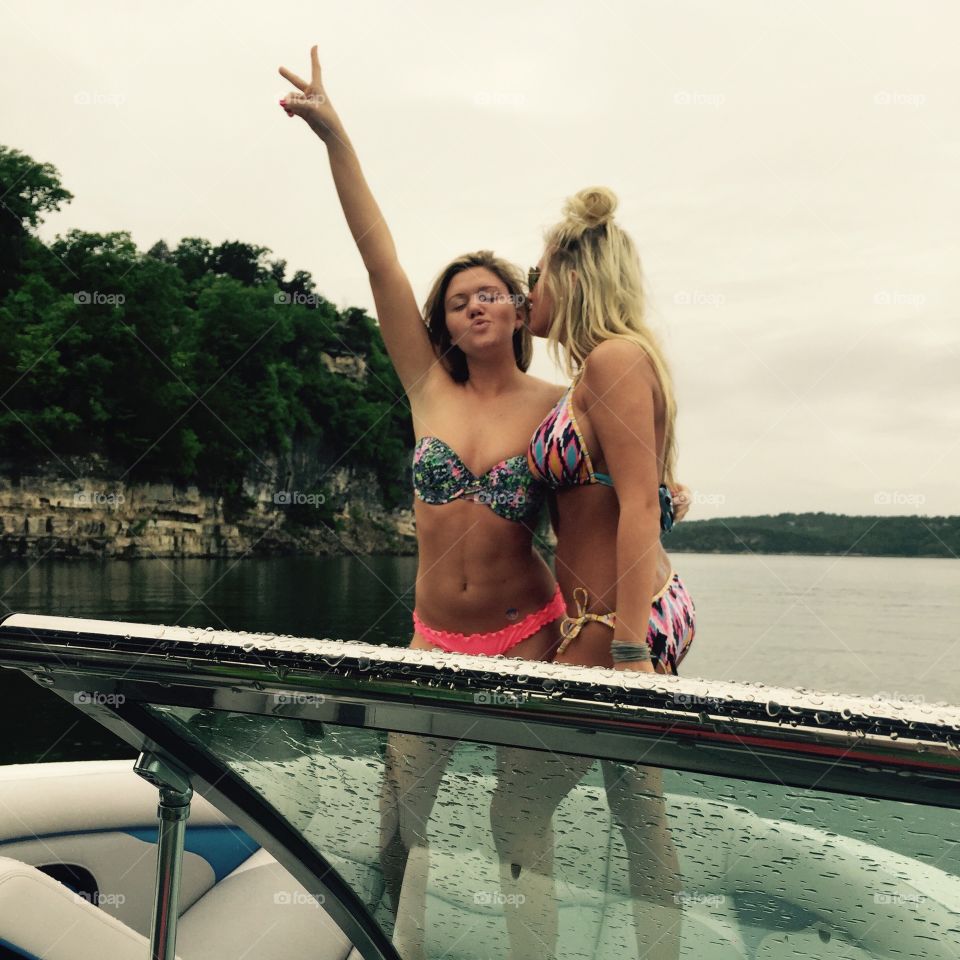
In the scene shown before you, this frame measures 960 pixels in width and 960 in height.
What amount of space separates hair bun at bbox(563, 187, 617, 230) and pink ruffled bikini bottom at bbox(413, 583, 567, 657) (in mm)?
915

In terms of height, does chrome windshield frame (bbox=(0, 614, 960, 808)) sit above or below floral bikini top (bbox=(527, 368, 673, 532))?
below

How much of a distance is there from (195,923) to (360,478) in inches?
3027

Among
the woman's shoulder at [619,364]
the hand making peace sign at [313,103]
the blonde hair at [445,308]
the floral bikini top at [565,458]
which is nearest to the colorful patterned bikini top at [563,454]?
the floral bikini top at [565,458]

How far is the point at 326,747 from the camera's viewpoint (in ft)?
3.35

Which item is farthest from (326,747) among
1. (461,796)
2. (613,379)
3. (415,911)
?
(613,379)

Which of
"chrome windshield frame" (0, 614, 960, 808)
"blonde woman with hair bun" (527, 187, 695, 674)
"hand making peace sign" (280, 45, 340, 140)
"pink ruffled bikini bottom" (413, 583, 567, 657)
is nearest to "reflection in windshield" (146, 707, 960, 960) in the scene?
"chrome windshield frame" (0, 614, 960, 808)

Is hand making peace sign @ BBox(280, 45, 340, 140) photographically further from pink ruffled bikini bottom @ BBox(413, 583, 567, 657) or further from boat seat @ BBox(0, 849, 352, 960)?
boat seat @ BBox(0, 849, 352, 960)

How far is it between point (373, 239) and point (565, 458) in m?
0.95

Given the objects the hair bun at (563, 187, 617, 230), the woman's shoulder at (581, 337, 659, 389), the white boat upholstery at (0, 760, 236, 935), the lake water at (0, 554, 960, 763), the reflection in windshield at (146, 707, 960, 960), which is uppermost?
the hair bun at (563, 187, 617, 230)

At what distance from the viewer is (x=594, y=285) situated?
2254mm

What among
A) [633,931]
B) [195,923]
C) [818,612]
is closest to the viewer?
[633,931]

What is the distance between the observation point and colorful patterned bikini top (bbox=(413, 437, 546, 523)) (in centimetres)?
248

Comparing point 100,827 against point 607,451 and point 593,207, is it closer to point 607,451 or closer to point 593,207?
point 607,451

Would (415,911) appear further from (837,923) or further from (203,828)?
(203,828)
